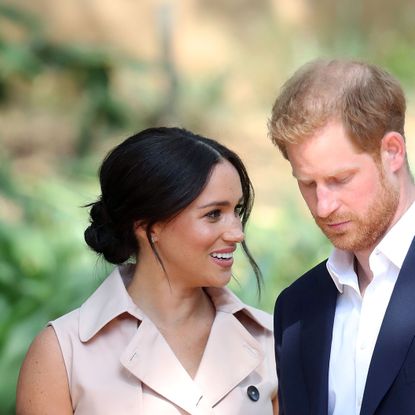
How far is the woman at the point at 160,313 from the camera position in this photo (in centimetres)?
313

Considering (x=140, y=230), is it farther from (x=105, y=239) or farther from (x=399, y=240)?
(x=399, y=240)

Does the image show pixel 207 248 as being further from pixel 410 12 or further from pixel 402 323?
pixel 410 12

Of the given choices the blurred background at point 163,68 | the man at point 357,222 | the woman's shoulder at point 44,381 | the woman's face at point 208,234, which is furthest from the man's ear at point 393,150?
the blurred background at point 163,68

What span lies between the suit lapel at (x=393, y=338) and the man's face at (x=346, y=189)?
119 millimetres

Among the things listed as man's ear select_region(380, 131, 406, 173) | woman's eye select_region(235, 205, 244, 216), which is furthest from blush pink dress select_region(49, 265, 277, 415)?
man's ear select_region(380, 131, 406, 173)

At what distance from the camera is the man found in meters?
2.52

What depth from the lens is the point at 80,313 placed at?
325cm

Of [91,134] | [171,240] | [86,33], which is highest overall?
[86,33]

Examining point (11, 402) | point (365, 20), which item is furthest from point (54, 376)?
point (365, 20)

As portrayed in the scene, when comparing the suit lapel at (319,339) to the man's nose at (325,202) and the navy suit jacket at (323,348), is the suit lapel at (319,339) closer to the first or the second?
the navy suit jacket at (323,348)

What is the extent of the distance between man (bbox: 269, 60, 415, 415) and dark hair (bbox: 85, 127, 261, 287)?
1.71ft

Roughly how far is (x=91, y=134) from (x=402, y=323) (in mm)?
6688

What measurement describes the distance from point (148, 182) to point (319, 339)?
0.74m

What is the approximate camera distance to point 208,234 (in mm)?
3146
